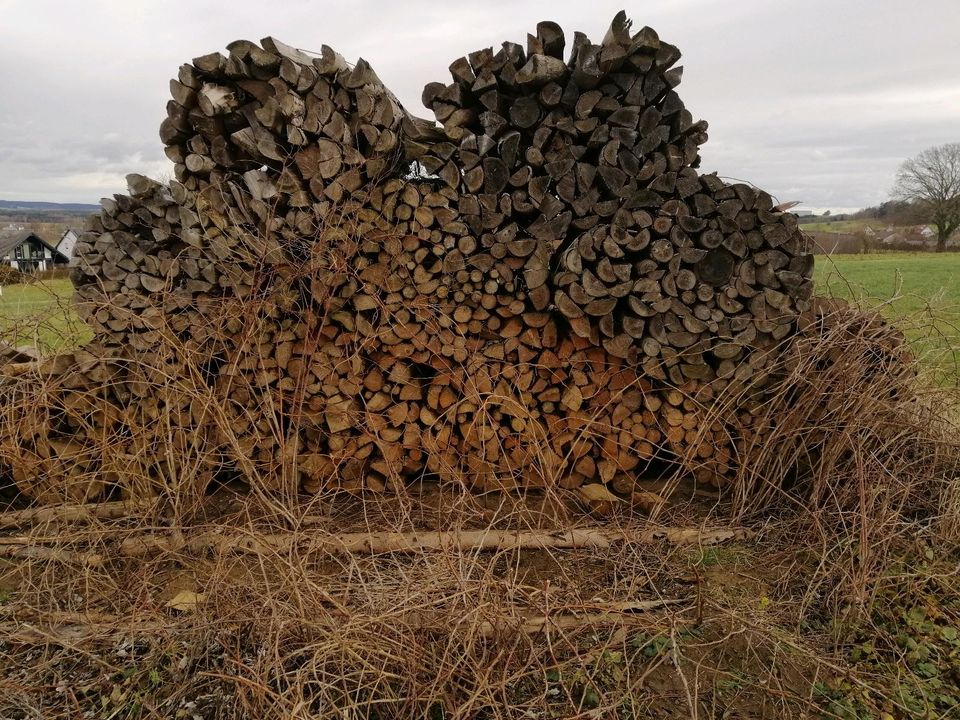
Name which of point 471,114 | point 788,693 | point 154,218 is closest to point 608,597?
point 788,693

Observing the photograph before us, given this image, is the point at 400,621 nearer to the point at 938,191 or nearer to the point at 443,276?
the point at 443,276

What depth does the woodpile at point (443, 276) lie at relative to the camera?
139 inches

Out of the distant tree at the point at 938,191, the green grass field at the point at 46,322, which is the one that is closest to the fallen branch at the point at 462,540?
the green grass field at the point at 46,322

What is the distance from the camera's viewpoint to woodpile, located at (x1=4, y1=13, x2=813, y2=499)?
139 inches

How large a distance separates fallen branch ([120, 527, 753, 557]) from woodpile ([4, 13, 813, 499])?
0.34 metres

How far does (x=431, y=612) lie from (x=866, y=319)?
293 cm

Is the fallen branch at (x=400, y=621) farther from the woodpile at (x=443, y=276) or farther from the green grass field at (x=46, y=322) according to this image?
the green grass field at (x=46, y=322)

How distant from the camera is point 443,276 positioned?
12.0 ft

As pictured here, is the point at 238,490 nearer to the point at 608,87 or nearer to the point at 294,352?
the point at 294,352

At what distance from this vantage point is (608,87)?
350cm

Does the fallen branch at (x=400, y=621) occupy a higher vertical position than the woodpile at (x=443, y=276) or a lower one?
lower

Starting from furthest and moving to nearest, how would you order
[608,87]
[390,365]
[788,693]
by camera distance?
[390,365] < [608,87] < [788,693]

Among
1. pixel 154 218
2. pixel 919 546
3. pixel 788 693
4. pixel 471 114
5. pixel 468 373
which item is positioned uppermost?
pixel 471 114

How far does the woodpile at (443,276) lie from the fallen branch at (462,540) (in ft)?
1.12
